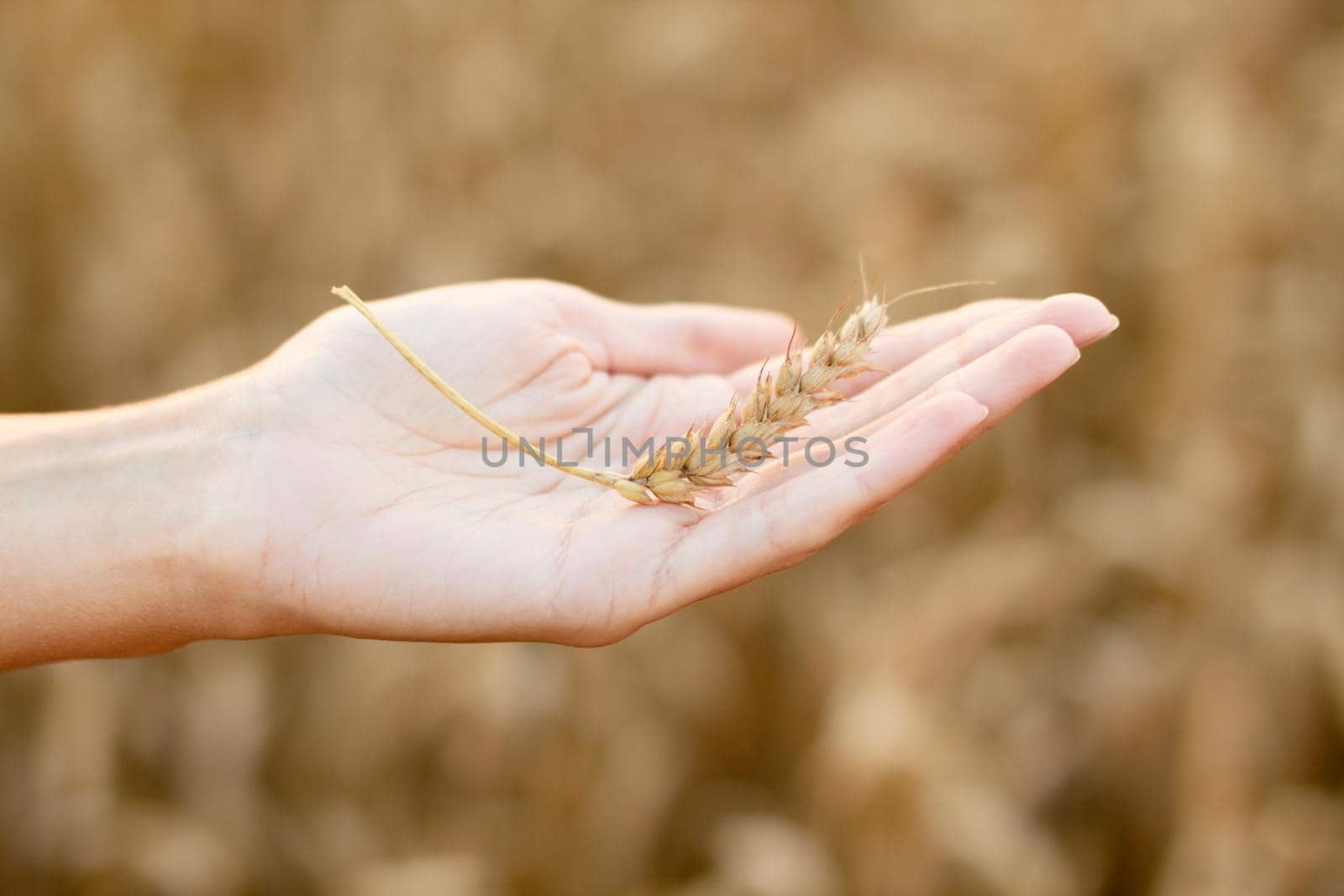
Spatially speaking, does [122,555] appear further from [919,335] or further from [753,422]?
[919,335]

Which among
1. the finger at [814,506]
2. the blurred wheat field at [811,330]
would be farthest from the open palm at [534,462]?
the blurred wheat field at [811,330]

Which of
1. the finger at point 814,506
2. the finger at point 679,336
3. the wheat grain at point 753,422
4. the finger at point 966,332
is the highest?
the finger at point 679,336

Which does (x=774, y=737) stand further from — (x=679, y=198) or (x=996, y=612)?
(x=679, y=198)

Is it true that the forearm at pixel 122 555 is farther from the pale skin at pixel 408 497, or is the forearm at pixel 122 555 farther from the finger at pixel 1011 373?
the finger at pixel 1011 373

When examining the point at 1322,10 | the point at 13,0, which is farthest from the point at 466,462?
the point at 1322,10

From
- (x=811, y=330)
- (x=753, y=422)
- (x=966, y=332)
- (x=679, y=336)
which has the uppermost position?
(x=811, y=330)

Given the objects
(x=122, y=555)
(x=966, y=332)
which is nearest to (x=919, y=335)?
(x=966, y=332)

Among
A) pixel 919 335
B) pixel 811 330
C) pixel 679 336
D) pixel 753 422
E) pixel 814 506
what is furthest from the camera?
pixel 811 330
